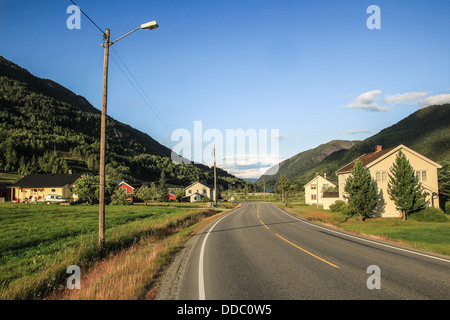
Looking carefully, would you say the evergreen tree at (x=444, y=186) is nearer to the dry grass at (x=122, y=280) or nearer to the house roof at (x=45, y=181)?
the dry grass at (x=122, y=280)

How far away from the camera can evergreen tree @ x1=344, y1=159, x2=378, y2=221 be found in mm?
32188

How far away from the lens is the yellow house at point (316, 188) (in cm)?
6325

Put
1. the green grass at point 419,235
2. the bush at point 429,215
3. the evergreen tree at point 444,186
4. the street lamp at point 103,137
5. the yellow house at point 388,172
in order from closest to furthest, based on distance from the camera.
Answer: the street lamp at point 103,137
the green grass at point 419,235
the bush at point 429,215
the yellow house at point 388,172
the evergreen tree at point 444,186

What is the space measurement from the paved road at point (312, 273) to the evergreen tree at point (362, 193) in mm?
22766

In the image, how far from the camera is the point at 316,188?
65.6 metres

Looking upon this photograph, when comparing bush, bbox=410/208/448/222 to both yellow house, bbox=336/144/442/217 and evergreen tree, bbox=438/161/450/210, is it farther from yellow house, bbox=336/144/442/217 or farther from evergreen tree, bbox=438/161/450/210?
evergreen tree, bbox=438/161/450/210

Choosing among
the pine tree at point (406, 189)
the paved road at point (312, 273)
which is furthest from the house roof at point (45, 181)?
the pine tree at point (406, 189)

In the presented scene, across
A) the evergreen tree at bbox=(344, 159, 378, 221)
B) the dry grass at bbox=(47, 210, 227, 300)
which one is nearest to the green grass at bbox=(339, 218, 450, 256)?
the evergreen tree at bbox=(344, 159, 378, 221)

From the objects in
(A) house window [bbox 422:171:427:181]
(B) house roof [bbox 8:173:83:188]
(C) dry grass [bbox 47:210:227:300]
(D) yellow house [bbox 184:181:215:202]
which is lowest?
(D) yellow house [bbox 184:181:215:202]

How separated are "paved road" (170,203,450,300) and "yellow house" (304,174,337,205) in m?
54.2

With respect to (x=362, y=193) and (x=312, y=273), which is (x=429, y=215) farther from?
(x=312, y=273)

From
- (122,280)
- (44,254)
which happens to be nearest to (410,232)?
(122,280)

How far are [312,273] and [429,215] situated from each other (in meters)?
32.0
